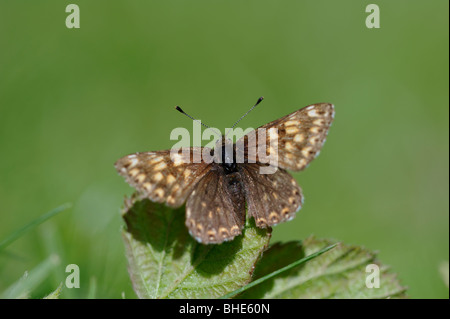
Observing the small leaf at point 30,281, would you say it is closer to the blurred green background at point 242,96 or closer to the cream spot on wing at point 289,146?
the blurred green background at point 242,96

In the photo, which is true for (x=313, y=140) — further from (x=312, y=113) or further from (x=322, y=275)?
(x=322, y=275)

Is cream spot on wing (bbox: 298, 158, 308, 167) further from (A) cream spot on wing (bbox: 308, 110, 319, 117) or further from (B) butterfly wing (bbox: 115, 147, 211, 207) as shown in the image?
(B) butterfly wing (bbox: 115, 147, 211, 207)

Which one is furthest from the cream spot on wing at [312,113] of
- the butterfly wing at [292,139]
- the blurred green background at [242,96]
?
the blurred green background at [242,96]

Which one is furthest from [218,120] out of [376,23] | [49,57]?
[376,23]

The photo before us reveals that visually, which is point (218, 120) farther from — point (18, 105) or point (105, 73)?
point (18, 105)

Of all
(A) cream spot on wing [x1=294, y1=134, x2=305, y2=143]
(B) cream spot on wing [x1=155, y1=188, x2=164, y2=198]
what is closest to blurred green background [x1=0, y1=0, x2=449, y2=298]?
(B) cream spot on wing [x1=155, y1=188, x2=164, y2=198]

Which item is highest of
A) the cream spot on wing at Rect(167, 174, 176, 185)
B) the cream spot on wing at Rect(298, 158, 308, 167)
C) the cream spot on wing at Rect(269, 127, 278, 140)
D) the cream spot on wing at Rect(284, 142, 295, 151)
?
the cream spot on wing at Rect(269, 127, 278, 140)
